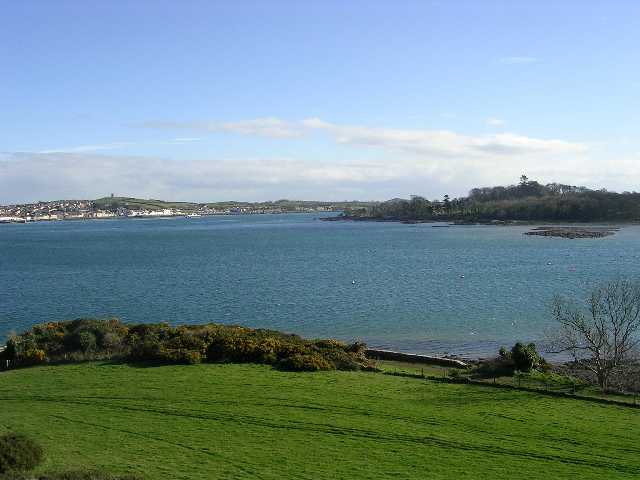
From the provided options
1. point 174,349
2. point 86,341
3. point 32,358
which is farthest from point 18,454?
point 86,341

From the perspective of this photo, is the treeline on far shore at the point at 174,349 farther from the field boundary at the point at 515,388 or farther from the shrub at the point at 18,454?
the shrub at the point at 18,454

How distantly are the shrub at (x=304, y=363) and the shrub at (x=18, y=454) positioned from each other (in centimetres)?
1217

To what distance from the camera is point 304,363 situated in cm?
2622

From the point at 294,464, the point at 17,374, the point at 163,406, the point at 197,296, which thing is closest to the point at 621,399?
the point at 294,464

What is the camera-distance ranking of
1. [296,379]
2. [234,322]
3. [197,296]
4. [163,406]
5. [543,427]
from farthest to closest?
[197,296] < [234,322] < [296,379] < [163,406] < [543,427]

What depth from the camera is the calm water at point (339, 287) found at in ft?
142

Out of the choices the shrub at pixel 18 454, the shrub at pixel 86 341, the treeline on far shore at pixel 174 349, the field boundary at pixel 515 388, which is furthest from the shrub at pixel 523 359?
the shrub at pixel 18 454

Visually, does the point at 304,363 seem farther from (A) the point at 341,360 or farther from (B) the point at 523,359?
(B) the point at 523,359

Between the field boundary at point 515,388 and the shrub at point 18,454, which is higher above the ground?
the shrub at point 18,454

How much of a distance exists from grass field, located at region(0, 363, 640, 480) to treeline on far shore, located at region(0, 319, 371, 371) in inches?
72.8

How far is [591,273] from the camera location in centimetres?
6812

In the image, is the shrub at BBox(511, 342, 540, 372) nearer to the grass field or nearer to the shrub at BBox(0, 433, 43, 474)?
the grass field

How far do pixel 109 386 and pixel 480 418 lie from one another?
42.3 ft

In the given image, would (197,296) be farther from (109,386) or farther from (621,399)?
(621,399)
